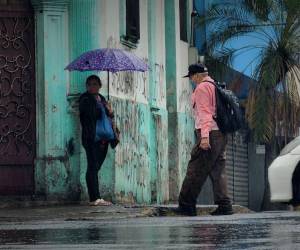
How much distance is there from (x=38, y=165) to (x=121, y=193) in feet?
4.63

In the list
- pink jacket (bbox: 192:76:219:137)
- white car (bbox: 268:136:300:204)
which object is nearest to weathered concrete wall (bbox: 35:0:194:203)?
pink jacket (bbox: 192:76:219:137)

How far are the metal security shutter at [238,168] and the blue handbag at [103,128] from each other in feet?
35.6

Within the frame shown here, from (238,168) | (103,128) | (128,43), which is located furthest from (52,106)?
(238,168)

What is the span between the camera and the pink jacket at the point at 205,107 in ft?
41.1

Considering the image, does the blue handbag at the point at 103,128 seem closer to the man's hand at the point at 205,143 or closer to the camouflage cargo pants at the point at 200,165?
the camouflage cargo pants at the point at 200,165

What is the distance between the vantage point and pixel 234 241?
25.1ft

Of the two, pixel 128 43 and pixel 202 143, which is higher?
pixel 128 43

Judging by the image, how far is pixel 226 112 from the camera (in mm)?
12742

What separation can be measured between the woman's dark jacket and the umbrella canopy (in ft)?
1.52

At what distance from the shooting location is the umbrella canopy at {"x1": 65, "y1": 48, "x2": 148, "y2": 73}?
15168 mm

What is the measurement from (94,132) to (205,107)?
2.61 m

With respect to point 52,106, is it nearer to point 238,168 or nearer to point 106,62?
point 106,62

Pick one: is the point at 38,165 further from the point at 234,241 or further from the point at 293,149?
the point at 234,241

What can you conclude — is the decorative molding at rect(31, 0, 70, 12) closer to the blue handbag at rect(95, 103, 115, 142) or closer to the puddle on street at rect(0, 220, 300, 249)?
the blue handbag at rect(95, 103, 115, 142)
